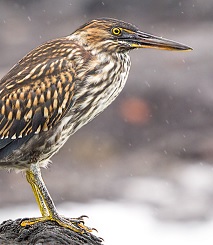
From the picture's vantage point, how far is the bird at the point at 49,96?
8195mm

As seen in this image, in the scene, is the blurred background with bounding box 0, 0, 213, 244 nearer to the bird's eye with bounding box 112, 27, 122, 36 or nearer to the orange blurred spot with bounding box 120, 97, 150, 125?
the orange blurred spot with bounding box 120, 97, 150, 125

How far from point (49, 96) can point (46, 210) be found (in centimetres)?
79

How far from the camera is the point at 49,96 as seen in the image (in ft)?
27.0

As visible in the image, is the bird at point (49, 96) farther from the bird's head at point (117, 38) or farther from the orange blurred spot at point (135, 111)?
the orange blurred spot at point (135, 111)

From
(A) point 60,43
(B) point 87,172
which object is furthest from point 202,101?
(A) point 60,43

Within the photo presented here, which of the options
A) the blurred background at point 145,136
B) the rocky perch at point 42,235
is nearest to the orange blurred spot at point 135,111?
the blurred background at point 145,136

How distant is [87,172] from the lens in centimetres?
1595

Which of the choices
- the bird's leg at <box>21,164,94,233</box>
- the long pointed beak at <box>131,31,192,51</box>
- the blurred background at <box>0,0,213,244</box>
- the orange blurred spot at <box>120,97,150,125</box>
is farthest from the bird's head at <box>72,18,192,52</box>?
the orange blurred spot at <box>120,97,150,125</box>

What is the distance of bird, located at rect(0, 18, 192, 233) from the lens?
8.20m

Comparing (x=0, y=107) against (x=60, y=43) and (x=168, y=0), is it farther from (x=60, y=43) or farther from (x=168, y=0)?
(x=168, y=0)

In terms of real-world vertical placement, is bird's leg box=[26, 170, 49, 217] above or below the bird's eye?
below

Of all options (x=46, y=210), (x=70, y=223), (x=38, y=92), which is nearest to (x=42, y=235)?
(x=70, y=223)

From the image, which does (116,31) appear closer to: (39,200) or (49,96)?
(49,96)

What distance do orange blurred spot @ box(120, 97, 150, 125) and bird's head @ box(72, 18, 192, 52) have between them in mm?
8832
